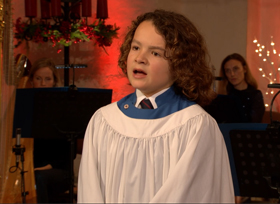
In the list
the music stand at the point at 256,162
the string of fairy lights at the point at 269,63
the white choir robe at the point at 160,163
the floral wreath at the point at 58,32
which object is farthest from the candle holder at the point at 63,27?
the white choir robe at the point at 160,163

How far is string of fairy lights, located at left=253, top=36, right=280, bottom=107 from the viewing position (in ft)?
15.4

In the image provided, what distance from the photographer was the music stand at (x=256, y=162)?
2.27 m

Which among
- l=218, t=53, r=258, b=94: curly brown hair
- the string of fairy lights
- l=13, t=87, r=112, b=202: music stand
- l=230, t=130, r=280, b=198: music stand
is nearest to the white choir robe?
l=230, t=130, r=280, b=198: music stand

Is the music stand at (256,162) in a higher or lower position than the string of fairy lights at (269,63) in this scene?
lower

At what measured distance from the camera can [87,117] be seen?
3320 millimetres

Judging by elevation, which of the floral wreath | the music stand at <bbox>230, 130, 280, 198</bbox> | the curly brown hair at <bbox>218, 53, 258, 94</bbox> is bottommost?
the music stand at <bbox>230, 130, 280, 198</bbox>

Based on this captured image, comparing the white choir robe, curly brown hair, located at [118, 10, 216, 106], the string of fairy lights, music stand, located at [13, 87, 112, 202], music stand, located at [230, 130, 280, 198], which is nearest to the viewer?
the white choir robe

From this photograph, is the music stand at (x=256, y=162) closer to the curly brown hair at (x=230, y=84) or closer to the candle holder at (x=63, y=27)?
the curly brown hair at (x=230, y=84)

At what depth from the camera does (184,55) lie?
1866 mm

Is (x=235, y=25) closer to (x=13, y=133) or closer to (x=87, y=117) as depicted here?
(x=87, y=117)

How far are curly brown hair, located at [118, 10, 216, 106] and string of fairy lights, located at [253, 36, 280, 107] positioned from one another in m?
2.98

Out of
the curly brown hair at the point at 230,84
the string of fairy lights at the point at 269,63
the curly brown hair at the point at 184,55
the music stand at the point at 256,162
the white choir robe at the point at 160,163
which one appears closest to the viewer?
the white choir robe at the point at 160,163

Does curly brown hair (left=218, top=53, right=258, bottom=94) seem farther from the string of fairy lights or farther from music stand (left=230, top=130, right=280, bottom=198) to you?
music stand (left=230, top=130, right=280, bottom=198)

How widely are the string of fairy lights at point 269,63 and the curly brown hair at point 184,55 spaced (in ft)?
9.77
